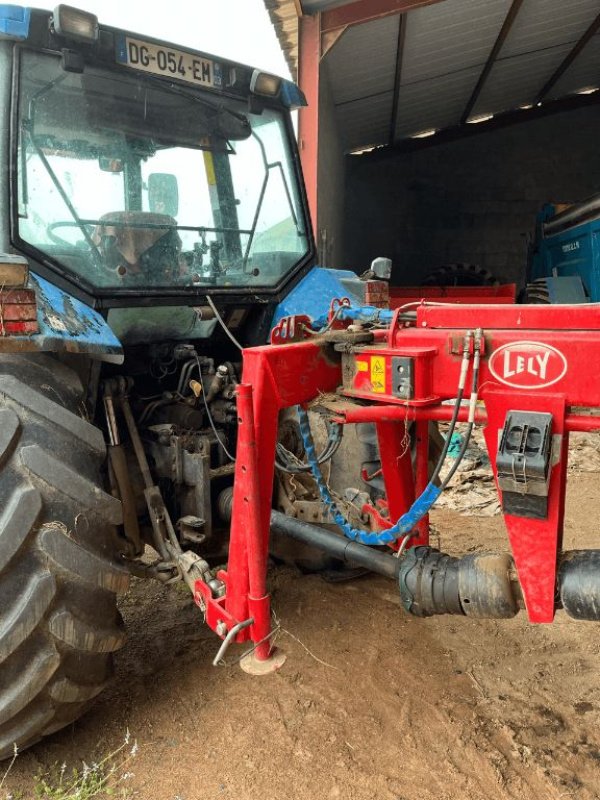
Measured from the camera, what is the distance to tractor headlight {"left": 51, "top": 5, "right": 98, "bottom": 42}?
208 cm

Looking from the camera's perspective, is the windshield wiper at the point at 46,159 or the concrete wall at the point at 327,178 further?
the concrete wall at the point at 327,178

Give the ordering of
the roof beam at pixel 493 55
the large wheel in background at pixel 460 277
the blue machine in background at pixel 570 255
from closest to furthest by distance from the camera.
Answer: the blue machine in background at pixel 570 255, the roof beam at pixel 493 55, the large wheel in background at pixel 460 277

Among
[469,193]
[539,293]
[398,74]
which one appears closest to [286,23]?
[398,74]

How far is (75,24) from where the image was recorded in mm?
2121

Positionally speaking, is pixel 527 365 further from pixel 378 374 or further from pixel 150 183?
pixel 150 183

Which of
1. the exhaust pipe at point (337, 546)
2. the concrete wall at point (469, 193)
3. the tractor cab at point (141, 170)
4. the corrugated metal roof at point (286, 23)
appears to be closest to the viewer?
the exhaust pipe at point (337, 546)

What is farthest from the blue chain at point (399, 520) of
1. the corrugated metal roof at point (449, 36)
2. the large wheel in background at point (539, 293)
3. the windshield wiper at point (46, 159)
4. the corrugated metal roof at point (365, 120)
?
the corrugated metal roof at point (365, 120)

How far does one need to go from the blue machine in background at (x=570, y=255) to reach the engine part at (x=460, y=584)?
613 centimetres

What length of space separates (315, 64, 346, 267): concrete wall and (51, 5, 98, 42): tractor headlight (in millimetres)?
4895

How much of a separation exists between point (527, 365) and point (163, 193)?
5.20 feet

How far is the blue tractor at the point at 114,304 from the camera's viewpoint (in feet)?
5.36

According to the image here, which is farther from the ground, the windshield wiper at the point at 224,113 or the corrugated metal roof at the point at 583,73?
the corrugated metal roof at the point at 583,73

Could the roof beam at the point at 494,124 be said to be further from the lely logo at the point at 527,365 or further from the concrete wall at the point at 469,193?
the lely logo at the point at 527,365

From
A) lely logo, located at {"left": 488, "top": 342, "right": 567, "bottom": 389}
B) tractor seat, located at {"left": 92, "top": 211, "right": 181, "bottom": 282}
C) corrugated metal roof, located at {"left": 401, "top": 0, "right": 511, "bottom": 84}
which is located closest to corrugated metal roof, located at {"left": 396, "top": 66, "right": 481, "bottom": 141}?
corrugated metal roof, located at {"left": 401, "top": 0, "right": 511, "bottom": 84}
